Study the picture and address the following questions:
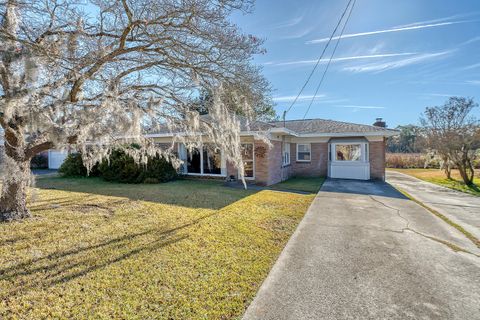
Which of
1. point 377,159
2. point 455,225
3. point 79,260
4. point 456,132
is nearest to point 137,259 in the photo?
point 79,260

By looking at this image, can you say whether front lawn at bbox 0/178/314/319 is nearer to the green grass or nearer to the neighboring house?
the green grass

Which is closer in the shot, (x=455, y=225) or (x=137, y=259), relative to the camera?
(x=137, y=259)

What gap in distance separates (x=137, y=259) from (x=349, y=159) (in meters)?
14.3

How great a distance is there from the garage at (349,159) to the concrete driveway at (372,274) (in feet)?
27.5

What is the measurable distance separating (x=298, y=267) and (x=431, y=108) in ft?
54.4

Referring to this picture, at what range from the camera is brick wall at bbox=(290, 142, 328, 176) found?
50.7ft

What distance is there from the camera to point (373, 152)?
14.2 metres

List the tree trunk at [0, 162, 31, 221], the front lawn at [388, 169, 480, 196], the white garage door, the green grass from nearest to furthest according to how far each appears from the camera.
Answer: the tree trunk at [0, 162, 31, 221], the green grass, the front lawn at [388, 169, 480, 196], the white garage door

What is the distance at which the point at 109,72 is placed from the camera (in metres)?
5.91

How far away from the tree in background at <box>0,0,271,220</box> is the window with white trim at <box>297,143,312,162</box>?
10.3 metres

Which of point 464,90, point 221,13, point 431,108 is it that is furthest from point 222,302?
point 464,90

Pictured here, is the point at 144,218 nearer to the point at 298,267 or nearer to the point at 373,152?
the point at 298,267

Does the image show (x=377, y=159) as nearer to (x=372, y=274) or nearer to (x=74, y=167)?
(x=372, y=274)

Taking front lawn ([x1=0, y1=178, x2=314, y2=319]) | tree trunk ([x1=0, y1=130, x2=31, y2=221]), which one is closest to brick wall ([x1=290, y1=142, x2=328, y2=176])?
front lawn ([x1=0, y1=178, x2=314, y2=319])
